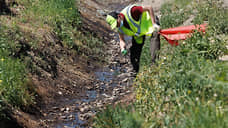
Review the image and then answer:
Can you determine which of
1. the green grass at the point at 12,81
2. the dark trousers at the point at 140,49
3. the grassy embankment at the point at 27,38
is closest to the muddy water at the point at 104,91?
the grassy embankment at the point at 27,38

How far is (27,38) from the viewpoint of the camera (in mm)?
9062

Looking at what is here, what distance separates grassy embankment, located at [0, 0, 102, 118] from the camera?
6.62 metres

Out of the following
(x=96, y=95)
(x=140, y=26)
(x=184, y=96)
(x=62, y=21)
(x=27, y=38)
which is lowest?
(x=96, y=95)

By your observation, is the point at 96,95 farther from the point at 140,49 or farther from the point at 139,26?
the point at 139,26

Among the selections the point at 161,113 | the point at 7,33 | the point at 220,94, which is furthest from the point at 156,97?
the point at 7,33

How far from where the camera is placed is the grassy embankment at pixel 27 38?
662cm

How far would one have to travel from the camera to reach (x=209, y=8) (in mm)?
12062

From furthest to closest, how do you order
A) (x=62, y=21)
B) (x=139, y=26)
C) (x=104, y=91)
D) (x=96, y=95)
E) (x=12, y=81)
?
(x=62, y=21) < (x=104, y=91) < (x=96, y=95) < (x=139, y=26) < (x=12, y=81)

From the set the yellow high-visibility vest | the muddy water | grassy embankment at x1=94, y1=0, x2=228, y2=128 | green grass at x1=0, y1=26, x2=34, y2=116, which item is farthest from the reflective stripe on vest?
green grass at x1=0, y1=26, x2=34, y2=116

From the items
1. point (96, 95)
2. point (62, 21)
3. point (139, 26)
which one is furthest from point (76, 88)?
point (62, 21)

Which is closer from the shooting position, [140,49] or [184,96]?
[184,96]

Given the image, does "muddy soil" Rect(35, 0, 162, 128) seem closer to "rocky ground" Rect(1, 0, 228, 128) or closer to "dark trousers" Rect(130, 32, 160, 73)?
"rocky ground" Rect(1, 0, 228, 128)

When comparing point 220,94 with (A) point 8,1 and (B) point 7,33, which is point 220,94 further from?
(A) point 8,1

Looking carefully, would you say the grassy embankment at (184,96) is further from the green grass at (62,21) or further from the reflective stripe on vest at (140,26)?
the green grass at (62,21)
